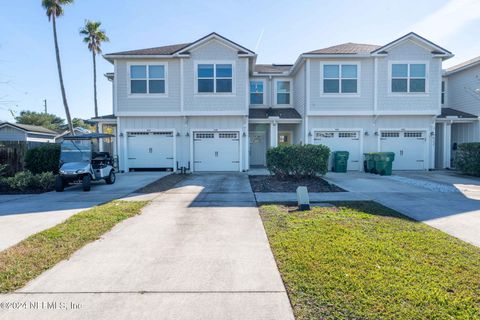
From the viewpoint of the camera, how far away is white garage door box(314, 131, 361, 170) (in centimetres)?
1549

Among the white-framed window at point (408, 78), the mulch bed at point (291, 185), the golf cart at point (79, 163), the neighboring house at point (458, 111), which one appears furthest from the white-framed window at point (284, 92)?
the golf cart at point (79, 163)

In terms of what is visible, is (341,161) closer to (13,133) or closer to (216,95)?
(216,95)

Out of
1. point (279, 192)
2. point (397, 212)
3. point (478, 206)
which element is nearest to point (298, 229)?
point (397, 212)

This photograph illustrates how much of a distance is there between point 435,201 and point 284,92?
1202 cm

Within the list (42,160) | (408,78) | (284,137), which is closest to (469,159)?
(408,78)

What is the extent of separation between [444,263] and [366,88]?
13.1 meters

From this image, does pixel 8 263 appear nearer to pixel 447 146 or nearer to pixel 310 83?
pixel 310 83

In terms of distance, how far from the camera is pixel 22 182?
9.70m

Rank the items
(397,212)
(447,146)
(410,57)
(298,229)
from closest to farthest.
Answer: (298,229) → (397,212) → (410,57) → (447,146)

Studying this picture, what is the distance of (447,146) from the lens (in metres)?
16.0

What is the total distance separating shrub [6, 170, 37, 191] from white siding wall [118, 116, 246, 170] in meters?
5.68

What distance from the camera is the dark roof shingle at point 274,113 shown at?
623 inches

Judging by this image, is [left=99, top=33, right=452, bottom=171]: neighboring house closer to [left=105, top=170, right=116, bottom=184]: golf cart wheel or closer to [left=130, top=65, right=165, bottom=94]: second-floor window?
[left=130, top=65, right=165, bottom=94]: second-floor window

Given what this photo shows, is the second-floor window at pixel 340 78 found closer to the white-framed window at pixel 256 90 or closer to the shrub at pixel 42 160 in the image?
the white-framed window at pixel 256 90
